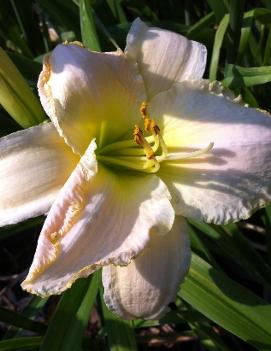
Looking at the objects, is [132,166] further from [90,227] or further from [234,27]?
[234,27]

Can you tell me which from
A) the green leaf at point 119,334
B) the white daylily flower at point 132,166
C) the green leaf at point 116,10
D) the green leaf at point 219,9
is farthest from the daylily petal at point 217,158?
the green leaf at point 116,10

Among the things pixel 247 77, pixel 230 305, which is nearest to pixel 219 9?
pixel 247 77

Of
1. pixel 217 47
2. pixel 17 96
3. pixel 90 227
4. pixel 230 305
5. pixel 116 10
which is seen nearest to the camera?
pixel 90 227

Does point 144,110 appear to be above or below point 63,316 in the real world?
above

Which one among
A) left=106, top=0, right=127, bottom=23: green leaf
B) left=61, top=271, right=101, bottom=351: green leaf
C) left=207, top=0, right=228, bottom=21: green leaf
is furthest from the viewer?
left=106, top=0, right=127, bottom=23: green leaf

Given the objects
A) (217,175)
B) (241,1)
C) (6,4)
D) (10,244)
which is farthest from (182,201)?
(10,244)

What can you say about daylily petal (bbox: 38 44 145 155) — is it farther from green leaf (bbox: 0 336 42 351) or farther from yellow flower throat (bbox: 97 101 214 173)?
green leaf (bbox: 0 336 42 351)

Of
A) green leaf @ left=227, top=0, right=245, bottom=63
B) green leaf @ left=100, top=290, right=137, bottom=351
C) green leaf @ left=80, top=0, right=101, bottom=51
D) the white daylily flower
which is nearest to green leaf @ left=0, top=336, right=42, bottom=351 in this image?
green leaf @ left=100, top=290, right=137, bottom=351

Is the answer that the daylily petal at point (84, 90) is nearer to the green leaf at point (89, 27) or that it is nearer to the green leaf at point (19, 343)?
the green leaf at point (89, 27)
